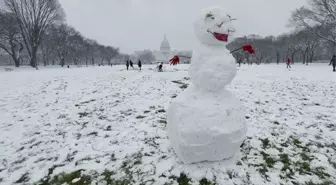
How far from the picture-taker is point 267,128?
5.71 m

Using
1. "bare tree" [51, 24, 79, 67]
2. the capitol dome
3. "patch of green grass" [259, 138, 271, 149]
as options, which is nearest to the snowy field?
"patch of green grass" [259, 138, 271, 149]

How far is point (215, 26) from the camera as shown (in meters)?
3.51

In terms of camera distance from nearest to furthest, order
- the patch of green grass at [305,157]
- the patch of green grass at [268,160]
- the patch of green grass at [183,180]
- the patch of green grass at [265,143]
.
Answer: the patch of green grass at [183,180], the patch of green grass at [268,160], the patch of green grass at [305,157], the patch of green grass at [265,143]

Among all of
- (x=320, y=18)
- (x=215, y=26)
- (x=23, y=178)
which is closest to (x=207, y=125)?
(x=215, y=26)

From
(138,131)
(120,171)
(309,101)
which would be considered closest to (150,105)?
(138,131)

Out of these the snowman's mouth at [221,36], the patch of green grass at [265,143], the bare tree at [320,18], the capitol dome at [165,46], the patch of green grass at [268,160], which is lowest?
the patch of green grass at [268,160]

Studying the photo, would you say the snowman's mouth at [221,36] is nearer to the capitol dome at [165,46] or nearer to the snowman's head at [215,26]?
the snowman's head at [215,26]

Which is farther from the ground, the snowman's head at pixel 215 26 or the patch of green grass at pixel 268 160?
the snowman's head at pixel 215 26

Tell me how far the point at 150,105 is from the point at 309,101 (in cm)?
738

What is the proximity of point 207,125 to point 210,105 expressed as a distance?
417mm

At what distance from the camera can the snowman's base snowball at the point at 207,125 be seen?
3507mm

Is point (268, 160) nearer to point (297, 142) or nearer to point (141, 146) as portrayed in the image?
point (297, 142)

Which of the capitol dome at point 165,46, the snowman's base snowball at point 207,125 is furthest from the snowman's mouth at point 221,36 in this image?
the capitol dome at point 165,46

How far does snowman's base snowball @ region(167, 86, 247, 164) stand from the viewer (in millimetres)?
3507
